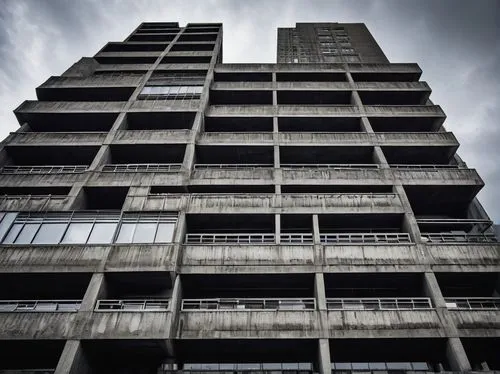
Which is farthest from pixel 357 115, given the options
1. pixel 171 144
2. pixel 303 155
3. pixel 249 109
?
pixel 171 144

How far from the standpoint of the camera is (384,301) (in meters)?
19.0

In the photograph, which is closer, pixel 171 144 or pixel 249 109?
pixel 171 144

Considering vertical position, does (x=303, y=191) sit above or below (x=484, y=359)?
above

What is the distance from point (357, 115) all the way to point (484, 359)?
18839 millimetres

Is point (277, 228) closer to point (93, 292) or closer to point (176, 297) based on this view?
point (176, 297)

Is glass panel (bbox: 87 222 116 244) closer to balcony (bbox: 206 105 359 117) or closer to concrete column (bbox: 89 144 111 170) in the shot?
concrete column (bbox: 89 144 111 170)

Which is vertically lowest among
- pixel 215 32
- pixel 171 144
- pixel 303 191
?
pixel 303 191

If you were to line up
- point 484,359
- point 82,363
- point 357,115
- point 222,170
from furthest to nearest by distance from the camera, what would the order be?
point 357,115
point 222,170
point 484,359
point 82,363

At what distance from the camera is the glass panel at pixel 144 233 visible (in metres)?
18.3

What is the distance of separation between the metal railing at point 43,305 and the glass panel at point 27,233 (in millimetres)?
3167

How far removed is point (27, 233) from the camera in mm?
18469

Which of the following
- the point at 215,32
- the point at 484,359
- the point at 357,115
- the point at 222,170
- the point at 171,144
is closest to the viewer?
the point at 484,359

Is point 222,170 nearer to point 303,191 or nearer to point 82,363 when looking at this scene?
point 303,191

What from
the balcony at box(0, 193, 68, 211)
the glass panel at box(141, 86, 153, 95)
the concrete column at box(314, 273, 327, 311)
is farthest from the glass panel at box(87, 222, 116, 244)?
the glass panel at box(141, 86, 153, 95)
